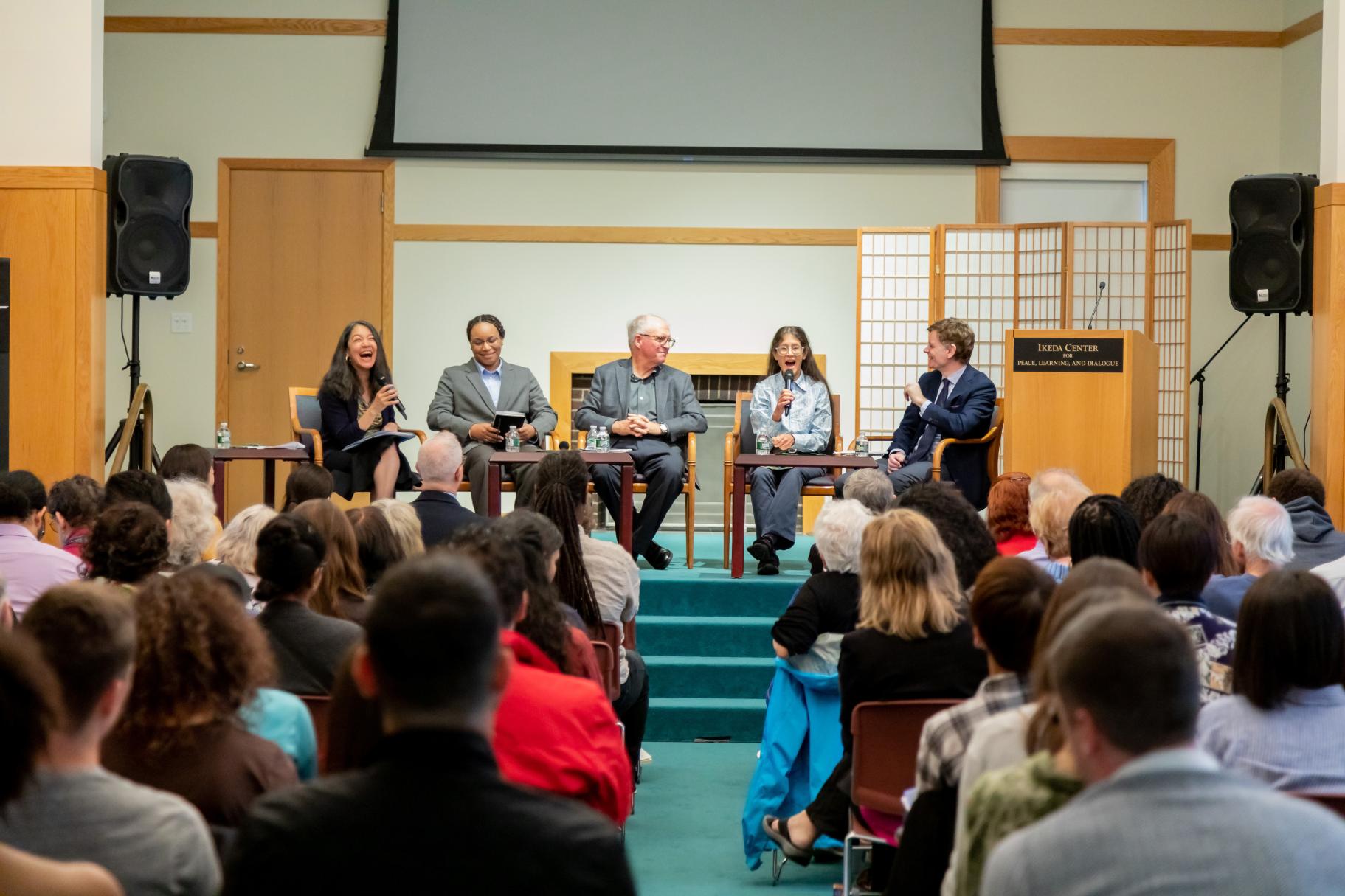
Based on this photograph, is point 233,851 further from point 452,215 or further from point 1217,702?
point 452,215

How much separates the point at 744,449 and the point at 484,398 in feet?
4.28

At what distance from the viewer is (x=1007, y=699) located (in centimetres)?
225

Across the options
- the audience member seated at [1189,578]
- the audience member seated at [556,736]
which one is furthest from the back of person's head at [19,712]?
the audience member seated at [1189,578]

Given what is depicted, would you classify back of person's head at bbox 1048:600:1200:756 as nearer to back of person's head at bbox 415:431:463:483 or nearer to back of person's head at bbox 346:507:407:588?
back of person's head at bbox 346:507:407:588

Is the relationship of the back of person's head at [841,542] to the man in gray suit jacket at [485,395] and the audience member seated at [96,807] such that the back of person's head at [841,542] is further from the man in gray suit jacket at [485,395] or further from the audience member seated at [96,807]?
the man in gray suit jacket at [485,395]

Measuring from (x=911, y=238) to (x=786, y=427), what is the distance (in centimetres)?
194

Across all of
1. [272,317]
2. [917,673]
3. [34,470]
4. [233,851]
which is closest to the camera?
[233,851]

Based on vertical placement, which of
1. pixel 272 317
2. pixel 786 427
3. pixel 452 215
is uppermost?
pixel 452 215

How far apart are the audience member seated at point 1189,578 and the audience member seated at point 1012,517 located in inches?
52.8

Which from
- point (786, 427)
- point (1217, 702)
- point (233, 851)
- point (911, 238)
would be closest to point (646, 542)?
point (786, 427)

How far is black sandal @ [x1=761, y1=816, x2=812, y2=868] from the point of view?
3.61 m

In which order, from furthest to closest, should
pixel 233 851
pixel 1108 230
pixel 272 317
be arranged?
pixel 272 317
pixel 1108 230
pixel 233 851

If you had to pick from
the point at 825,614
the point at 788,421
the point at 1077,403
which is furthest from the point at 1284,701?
the point at 788,421

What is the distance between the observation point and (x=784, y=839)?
3.63 meters
